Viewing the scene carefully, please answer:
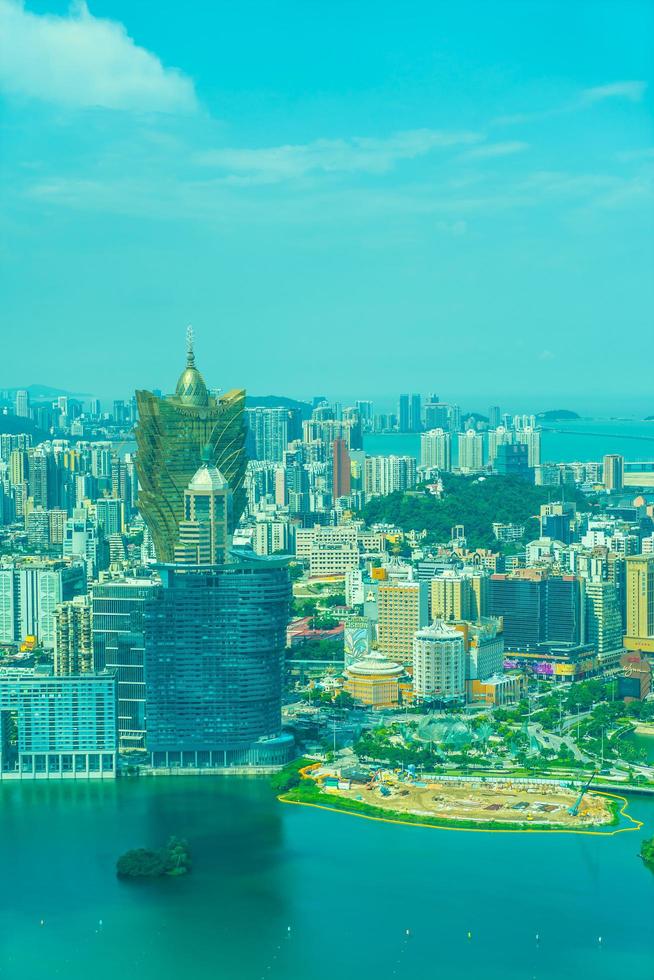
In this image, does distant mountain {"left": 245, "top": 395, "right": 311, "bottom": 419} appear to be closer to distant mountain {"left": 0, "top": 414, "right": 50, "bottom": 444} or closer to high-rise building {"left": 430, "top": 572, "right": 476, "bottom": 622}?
distant mountain {"left": 0, "top": 414, "right": 50, "bottom": 444}

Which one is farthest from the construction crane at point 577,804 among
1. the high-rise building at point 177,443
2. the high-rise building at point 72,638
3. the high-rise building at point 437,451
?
the high-rise building at point 437,451

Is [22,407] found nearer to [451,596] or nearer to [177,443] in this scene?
[451,596]

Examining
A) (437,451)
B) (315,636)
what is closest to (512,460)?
(437,451)

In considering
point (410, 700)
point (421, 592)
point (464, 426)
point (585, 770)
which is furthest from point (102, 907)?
point (464, 426)

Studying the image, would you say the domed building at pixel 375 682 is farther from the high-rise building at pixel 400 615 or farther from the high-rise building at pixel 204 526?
the high-rise building at pixel 204 526

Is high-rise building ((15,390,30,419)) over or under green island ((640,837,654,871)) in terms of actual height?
over

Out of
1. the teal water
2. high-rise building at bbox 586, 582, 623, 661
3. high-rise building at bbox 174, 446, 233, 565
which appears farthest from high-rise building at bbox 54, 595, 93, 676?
the teal water
